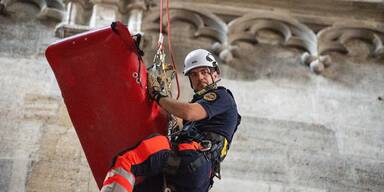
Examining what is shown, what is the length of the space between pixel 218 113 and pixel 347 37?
308 centimetres

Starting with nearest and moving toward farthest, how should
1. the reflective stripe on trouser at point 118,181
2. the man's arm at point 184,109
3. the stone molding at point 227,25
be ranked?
1. the reflective stripe on trouser at point 118,181
2. the man's arm at point 184,109
3. the stone molding at point 227,25

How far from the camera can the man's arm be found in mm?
3959

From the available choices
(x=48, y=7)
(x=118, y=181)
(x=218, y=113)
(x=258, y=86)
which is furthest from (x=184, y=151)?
(x=48, y=7)

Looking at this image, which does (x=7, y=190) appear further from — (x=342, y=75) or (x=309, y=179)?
(x=342, y=75)

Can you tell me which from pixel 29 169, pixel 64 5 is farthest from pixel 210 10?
pixel 29 169

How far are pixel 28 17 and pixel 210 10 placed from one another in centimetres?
166

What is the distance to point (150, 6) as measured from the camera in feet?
22.1

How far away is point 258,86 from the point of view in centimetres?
623

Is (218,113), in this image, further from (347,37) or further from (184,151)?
(347,37)

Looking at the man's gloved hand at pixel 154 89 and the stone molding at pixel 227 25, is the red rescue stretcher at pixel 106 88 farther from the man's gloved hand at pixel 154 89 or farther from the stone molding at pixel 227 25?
the stone molding at pixel 227 25

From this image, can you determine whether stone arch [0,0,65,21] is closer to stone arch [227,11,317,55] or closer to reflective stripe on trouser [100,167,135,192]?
stone arch [227,11,317,55]

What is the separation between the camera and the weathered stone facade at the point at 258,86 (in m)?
5.43

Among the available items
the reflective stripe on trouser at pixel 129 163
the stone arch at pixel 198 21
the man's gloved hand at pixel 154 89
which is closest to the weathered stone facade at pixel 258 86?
the stone arch at pixel 198 21

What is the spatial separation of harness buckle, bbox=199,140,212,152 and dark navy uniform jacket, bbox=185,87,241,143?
0.31 feet
